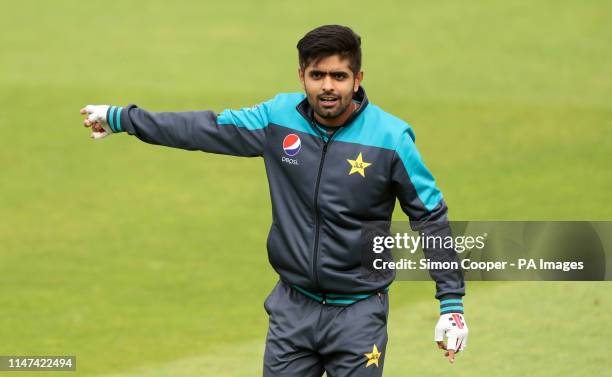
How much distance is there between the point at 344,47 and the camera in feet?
20.1

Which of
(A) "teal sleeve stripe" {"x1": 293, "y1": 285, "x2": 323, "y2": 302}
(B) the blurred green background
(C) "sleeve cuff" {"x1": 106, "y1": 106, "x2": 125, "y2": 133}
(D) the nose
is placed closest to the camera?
(D) the nose

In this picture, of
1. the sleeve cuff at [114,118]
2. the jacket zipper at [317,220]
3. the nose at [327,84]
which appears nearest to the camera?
the nose at [327,84]

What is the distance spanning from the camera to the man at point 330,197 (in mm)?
6156

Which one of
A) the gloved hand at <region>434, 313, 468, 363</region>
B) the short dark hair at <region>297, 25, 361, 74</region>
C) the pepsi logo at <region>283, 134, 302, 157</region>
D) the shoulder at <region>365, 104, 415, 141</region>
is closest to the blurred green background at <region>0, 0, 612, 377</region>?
the gloved hand at <region>434, 313, 468, 363</region>

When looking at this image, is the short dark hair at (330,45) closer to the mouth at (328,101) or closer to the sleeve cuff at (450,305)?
the mouth at (328,101)

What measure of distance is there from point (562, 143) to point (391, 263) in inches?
307

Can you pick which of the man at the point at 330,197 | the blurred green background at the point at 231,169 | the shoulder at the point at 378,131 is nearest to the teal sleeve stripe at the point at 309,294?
the man at the point at 330,197

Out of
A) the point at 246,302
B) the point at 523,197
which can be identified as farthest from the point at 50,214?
the point at 523,197

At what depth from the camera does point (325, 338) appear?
629 cm

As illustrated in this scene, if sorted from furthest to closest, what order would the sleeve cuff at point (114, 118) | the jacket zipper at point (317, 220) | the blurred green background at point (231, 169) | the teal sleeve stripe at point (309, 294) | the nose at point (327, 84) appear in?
1. the blurred green background at point (231, 169)
2. the sleeve cuff at point (114, 118)
3. the teal sleeve stripe at point (309, 294)
4. the jacket zipper at point (317, 220)
5. the nose at point (327, 84)

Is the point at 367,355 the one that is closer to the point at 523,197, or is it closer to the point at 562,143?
the point at 523,197

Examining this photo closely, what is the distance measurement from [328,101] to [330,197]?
0.43 meters

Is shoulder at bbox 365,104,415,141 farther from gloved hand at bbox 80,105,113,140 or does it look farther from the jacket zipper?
gloved hand at bbox 80,105,113,140

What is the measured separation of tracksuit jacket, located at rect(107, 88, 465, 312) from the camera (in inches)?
243
